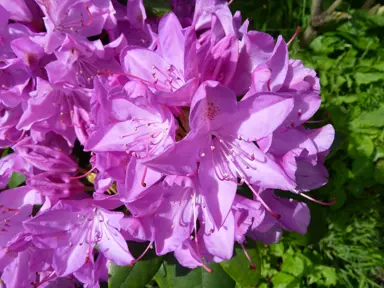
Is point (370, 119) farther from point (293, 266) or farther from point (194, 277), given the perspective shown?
point (194, 277)

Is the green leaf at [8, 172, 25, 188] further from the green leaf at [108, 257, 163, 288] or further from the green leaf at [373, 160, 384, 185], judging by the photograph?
the green leaf at [373, 160, 384, 185]

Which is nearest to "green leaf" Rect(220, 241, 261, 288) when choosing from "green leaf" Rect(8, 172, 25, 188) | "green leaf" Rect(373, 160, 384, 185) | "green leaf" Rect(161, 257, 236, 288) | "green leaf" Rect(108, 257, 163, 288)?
"green leaf" Rect(161, 257, 236, 288)

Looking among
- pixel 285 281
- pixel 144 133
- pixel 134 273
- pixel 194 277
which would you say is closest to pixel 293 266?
pixel 285 281

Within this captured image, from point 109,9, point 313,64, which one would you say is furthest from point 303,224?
point 313,64

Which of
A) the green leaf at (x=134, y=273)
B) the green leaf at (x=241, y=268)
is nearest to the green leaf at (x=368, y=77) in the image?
the green leaf at (x=241, y=268)

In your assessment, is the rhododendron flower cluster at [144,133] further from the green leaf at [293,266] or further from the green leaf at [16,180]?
the green leaf at [293,266]

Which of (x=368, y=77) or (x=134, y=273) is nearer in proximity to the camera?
(x=134, y=273)

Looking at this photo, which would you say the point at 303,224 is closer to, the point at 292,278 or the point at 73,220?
the point at 73,220
